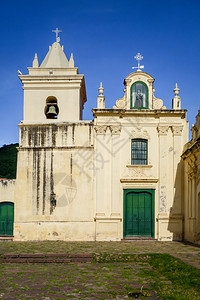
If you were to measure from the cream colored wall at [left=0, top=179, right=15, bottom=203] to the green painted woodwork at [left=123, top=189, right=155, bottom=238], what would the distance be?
5.96 meters

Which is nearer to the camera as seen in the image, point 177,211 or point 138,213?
point 177,211

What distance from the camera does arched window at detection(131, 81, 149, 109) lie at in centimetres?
2006

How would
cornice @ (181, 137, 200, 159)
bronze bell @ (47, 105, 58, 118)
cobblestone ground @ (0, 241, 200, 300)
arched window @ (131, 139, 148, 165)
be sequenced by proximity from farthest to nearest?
bronze bell @ (47, 105, 58, 118) < arched window @ (131, 139, 148, 165) < cornice @ (181, 137, 200, 159) < cobblestone ground @ (0, 241, 200, 300)

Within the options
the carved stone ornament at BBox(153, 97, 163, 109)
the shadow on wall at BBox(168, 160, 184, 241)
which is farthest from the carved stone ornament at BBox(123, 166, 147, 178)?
the carved stone ornament at BBox(153, 97, 163, 109)

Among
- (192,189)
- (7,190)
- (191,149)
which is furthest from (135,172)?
(7,190)

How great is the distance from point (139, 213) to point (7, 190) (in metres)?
7.03

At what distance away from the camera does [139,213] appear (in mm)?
19141

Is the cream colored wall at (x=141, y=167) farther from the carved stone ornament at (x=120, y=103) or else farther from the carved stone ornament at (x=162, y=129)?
the carved stone ornament at (x=120, y=103)

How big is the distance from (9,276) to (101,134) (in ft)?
38.2

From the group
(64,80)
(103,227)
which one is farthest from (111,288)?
(64,80)

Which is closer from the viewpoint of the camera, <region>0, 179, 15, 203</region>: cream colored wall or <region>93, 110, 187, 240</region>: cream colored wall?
<region>93, 110, 187, 240</region>: cream colored wall

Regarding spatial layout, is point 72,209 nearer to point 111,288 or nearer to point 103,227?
point 103,227

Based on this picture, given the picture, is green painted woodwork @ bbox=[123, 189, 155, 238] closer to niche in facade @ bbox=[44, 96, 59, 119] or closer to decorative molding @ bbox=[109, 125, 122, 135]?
decorative molding @ bbox=[109, 125, 122, 135]

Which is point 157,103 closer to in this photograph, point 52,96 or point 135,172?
point 135,172
